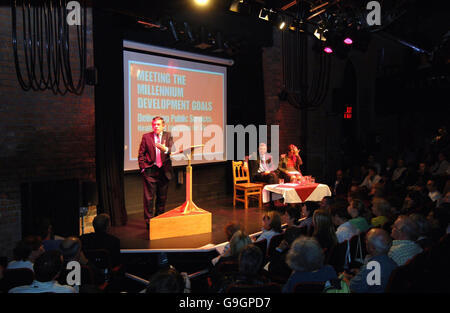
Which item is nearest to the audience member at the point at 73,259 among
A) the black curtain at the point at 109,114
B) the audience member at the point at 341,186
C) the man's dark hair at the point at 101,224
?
the man's dark hair at the point at 101,224

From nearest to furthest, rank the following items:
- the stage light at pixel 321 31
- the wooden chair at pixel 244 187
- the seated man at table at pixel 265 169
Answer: the stage light at pixel 321 31, the wooden chair at pixel 244 187, the seated man at table at pixel 265 169

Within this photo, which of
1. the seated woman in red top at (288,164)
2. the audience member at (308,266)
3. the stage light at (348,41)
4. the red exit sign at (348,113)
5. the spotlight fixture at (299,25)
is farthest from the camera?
the red exit sign at (348,113)

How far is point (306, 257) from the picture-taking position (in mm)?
2041

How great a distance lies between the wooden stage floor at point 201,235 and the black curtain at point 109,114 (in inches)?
14.8

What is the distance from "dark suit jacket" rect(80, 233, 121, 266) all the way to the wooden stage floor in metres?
1.22

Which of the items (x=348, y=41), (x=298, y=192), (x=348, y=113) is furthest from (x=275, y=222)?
(x=348, y=113)

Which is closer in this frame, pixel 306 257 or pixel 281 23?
pixel 306 257

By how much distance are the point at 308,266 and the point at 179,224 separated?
2819 mm

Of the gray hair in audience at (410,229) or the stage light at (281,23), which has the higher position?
the stage light at (281,23)

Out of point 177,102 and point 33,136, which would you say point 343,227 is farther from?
point 177,102

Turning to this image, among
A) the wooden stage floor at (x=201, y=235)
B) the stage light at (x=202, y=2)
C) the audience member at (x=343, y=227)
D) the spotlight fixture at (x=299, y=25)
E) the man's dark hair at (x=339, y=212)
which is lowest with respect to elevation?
the wooden stage floor at (x=201, y=235)

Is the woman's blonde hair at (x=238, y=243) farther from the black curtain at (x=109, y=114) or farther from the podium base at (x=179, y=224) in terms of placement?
the black curtain at (x=109, y=114)

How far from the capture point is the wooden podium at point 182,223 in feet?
14.9

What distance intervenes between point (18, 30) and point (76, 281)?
339cm
